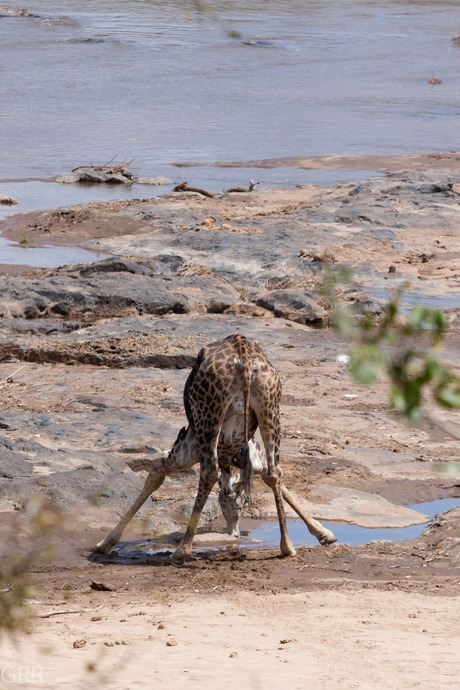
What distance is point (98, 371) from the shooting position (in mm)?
12203

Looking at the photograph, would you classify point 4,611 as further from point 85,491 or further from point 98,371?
point 98,371

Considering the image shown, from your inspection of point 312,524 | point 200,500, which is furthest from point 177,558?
point 312,524

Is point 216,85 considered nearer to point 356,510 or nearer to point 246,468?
point 356,510

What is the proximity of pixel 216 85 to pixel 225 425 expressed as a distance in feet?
138

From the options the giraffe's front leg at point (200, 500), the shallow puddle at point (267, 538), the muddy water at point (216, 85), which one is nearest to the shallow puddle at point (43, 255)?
the muddy water at point (216, 85)

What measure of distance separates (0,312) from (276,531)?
7.09 metres

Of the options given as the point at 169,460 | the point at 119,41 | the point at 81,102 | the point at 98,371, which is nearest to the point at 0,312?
the point at 98,371

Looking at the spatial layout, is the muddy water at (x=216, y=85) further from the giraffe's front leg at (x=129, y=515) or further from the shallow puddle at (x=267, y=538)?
the giraffe's front leg at (x=129, y=515)

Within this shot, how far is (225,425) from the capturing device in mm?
7547

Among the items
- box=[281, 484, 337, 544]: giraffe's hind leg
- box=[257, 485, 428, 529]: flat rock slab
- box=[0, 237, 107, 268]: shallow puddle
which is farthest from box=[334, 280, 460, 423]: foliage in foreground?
box=[0, 237, 107, 268]: shallow puddle

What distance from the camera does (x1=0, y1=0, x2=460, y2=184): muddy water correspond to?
112 feet

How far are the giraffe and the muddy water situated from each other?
44.1 ft

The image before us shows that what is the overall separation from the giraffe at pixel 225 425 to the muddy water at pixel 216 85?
1345 cm

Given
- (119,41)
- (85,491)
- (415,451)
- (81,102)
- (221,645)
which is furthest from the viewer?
(119,41)
